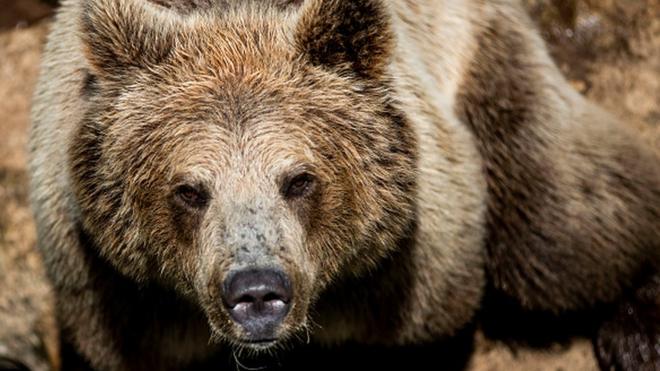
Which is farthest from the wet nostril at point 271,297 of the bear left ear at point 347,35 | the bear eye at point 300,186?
the bear left ear at point 347,35

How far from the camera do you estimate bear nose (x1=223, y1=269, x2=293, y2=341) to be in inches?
193

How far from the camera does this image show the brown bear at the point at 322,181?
5250 mm

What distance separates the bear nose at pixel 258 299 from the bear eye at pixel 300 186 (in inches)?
16.7

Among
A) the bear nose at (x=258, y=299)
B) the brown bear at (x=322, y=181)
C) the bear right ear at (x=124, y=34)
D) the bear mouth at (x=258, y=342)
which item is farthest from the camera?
the bear right ear at (x=124, y=34)

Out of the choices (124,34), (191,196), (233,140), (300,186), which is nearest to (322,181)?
(300,186)

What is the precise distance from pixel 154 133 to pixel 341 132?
0.81 meters

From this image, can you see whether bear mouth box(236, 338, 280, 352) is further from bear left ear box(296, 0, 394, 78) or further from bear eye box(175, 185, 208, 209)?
bear left ear box(296, 0, 394, 78)

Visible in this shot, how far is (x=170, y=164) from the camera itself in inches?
210

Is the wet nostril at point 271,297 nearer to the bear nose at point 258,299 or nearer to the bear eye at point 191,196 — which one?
the bear nose at point 258,299

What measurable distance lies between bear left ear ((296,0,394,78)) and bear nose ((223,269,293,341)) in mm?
1047

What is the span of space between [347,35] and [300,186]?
2.25ft

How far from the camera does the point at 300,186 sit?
5297mm

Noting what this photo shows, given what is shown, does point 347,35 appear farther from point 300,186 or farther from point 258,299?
point 258,299

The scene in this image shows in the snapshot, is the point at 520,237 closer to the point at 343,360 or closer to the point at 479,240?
the point at 479,240
